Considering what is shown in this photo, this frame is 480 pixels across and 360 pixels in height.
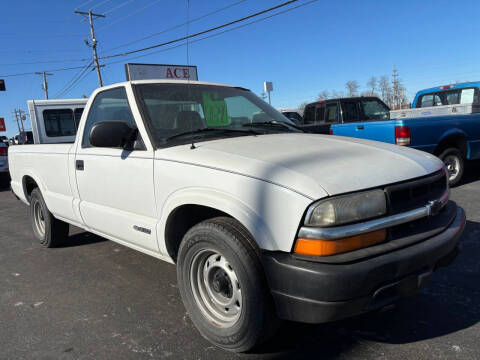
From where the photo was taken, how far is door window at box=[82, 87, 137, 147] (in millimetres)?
3232

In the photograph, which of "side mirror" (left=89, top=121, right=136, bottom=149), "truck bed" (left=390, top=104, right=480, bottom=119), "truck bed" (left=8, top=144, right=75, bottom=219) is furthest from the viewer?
"truck bed" (left=390, top=104, right=480, bottom=119)

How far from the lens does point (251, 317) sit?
211cm

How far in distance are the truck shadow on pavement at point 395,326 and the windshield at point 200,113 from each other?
62.9 inches

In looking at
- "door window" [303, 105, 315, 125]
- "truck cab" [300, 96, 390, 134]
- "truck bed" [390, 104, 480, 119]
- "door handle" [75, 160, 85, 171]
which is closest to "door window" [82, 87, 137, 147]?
"door handle" [75, 160, 85, 171]

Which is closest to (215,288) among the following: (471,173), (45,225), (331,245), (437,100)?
(331,245)

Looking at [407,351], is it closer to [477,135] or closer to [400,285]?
[400,285]

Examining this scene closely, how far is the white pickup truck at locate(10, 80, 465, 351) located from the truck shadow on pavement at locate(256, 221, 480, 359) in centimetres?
39

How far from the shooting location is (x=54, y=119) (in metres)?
12.6

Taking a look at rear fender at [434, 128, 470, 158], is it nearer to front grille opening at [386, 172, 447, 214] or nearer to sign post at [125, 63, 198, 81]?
front grille opening at [386, 172, 447, 214]

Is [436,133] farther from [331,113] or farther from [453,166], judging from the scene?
[331,113]

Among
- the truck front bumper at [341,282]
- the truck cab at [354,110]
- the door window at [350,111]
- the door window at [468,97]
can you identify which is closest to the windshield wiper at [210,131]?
the truck front bumper at [341,282]

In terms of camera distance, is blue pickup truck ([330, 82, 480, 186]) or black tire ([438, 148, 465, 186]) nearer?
blue pickup truck ([330, 82, 480, 186])

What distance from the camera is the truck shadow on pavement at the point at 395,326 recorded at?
2.41 m

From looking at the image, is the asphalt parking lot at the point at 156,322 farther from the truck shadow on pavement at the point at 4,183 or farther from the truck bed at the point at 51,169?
the truck shadow on pavement at the point at 4,183
